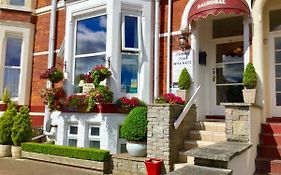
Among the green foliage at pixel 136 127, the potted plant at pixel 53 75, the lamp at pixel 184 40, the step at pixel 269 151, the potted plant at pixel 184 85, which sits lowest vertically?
the step at pixel 269 151

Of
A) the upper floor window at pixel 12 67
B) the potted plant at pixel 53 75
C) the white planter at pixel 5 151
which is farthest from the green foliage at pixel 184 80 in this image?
the upper floor window at pixel 12 67

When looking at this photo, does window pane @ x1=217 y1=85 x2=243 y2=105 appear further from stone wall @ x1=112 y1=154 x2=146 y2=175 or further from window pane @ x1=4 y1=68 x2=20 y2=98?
window pane @ x1=4 y1=68 x2=20 y2=98

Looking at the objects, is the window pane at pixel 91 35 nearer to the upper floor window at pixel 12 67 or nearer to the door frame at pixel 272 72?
the upper floor window at pixel 12 67

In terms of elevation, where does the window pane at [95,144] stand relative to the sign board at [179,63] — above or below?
below

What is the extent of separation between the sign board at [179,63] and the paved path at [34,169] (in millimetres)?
3830

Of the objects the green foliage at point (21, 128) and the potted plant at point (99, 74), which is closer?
the potted plant at point (99, 74)

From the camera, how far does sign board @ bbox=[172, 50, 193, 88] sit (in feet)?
29.9

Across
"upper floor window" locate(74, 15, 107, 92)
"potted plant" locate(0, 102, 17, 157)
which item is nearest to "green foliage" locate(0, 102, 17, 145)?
"potted plant" locate(0, 102, 17, 157)

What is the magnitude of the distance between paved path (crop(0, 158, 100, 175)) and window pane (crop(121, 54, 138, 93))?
2.92m

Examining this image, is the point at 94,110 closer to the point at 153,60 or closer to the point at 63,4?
the point at 153,60

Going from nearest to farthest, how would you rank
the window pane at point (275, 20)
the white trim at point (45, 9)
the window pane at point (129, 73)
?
the window pane at point (275, 20)
the window pane at point (129, 73)
the white trim at point (45, 9)

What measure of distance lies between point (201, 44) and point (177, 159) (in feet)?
13.4

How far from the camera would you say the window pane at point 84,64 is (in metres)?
9.72

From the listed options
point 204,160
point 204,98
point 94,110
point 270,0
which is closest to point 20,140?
point 94,110
